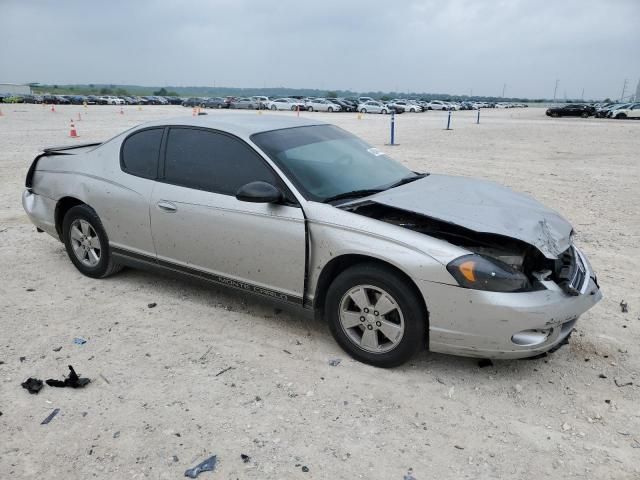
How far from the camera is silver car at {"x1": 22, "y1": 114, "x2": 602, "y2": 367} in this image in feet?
10.3

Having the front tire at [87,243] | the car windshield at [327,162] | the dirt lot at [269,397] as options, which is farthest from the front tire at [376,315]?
the front tire at [87,243]

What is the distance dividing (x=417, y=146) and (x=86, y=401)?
1639 centimetres

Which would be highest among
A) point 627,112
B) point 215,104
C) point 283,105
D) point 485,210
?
point 485,210

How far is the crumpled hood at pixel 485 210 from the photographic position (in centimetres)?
331

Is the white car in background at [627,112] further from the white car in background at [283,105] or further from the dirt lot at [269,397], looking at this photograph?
the dirt lot at [269,397]

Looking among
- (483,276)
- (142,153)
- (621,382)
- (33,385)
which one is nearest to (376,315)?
(483,276)

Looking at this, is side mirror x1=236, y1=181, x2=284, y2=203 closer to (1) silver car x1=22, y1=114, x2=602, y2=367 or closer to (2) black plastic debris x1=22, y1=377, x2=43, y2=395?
(1) silver car x1=22, y1=114, x2=602, y2=367

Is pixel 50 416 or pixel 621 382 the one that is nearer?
pixel 50 416

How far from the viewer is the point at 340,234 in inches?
135

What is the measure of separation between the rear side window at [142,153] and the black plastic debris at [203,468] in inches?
99.6

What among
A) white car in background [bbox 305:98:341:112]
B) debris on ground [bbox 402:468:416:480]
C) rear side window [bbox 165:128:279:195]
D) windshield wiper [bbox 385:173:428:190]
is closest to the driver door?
rear side window [bbox 165:128:279:195]

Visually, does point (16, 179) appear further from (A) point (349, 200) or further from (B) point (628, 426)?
(B) point (628, 426)

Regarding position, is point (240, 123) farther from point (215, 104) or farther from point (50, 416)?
point (215, 104)

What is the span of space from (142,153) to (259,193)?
1.57 m
